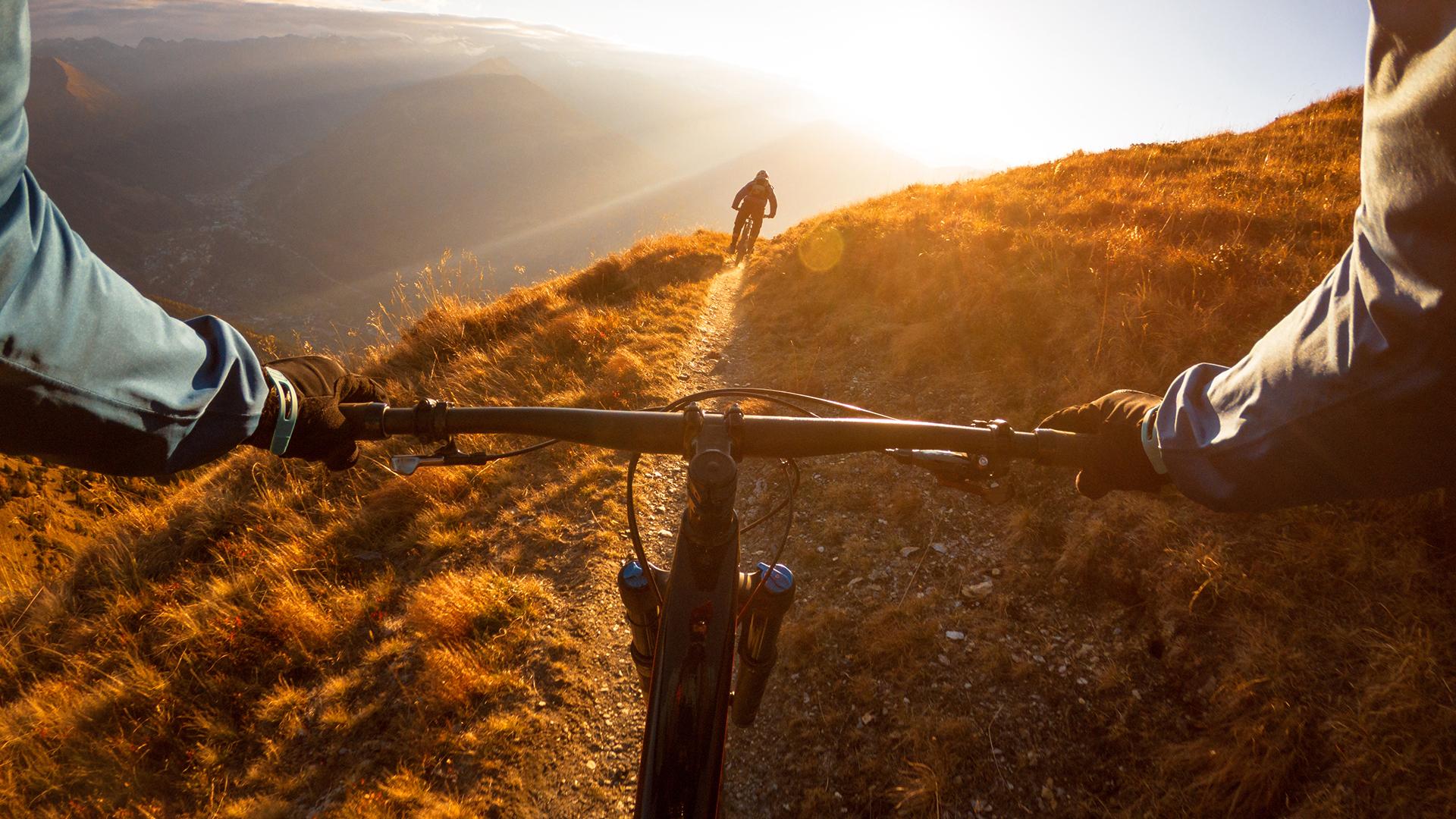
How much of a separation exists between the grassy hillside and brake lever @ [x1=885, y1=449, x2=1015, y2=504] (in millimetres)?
2329

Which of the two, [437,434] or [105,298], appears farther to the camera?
[437,434]

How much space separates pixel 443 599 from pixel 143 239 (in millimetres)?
196478

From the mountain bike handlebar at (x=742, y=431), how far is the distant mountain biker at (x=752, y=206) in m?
13.4

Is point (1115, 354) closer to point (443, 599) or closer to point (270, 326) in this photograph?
point (443, 599)

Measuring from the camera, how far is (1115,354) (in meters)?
5.40

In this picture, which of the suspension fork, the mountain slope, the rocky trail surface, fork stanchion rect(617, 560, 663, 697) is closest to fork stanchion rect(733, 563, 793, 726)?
fork stanchion rect(617, 560, 663, 697)

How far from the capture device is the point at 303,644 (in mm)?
4203

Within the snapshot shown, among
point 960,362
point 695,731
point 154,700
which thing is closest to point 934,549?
point 960,362

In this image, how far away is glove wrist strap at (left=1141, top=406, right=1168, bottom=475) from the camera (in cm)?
171

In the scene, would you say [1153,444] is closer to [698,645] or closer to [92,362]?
[698,645]

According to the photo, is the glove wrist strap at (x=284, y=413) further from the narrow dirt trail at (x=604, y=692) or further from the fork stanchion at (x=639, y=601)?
the narrow dirt trail at (x=604, y=692)

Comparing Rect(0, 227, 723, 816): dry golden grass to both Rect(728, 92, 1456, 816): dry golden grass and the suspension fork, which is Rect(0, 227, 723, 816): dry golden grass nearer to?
Rect(728, 92, 1456, 816): dry golden grass

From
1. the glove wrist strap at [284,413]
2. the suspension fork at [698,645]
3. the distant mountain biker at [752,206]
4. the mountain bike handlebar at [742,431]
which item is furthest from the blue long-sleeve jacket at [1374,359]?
the distant mountain biker at [752,206]

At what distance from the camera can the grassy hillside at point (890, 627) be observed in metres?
3.02
